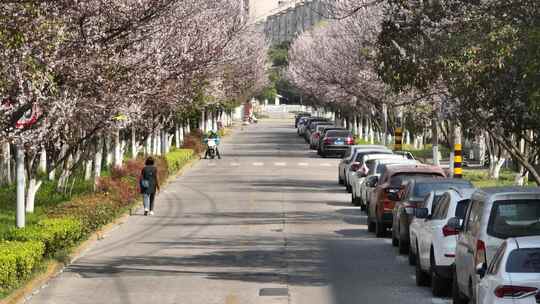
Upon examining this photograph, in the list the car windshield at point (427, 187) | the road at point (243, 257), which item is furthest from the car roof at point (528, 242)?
the car windshield at point (427, 187)

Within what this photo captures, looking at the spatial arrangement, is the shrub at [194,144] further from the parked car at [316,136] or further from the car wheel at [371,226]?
the car wheel at [371,226]

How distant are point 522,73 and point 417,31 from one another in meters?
4.03

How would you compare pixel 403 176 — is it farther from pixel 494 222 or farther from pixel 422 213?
pixel 494 222

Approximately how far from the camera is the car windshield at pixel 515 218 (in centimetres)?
1571

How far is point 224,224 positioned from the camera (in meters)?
33.4

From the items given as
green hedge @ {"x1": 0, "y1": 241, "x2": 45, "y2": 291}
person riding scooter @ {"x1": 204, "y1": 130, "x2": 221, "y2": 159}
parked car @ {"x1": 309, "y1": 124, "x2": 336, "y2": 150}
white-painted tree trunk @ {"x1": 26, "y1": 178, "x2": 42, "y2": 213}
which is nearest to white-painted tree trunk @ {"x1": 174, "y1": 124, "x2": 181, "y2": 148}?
person riding scooter @ {"x1": 204, "y1": 130, "x2": 221, "y2": 159}

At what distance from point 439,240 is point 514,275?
6682 millimetres

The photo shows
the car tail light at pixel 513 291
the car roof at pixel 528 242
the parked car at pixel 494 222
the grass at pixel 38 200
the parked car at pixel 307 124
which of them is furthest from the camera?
the parked car at pixel 307 124

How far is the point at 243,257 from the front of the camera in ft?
84.0

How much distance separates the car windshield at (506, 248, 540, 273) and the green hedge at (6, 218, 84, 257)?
462 inches

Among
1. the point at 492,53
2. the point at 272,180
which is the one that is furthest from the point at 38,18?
the point at 272,180

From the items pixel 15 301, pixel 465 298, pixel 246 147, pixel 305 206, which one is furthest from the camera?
pixel 246 147

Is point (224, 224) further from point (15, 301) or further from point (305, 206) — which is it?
point (15, 301)

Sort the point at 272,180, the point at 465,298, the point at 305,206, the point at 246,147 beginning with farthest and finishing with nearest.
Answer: the point at 246,147
the point at 272,180
the point at 305,206
the point at 465,298
